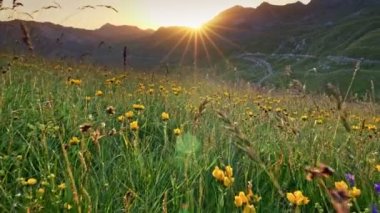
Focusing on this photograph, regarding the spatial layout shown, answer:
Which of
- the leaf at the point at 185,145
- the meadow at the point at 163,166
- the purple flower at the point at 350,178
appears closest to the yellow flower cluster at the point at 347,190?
the meadow at the point at 163,166

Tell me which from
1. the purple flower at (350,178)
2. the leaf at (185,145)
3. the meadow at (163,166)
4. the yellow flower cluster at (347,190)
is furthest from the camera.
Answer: the leaf at (185,145)

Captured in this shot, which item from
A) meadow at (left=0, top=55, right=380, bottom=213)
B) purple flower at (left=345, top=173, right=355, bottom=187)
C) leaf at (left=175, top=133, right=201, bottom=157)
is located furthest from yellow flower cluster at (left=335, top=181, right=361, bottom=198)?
leaf at (left=175, top=133, right=201, bottom=157)

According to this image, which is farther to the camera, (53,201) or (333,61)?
(333,61)

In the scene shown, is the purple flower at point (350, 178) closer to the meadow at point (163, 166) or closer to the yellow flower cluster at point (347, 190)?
the meadow at point (163, 166)

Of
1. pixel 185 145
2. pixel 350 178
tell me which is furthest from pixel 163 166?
pixel 350 178

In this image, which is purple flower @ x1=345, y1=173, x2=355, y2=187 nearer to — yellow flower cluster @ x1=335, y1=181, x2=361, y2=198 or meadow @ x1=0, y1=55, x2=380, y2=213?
meadow @ x1=0, y1=55, x2=380, y2=213

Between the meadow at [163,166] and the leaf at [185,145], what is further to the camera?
the leaf at [185,145]

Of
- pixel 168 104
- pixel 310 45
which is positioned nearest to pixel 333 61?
pixel 310 45

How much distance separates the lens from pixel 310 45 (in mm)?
135750

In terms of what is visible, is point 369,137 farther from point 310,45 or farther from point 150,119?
point 310,45

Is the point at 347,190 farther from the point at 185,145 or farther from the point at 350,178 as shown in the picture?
the point at 185,145

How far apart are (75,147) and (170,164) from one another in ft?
2.63

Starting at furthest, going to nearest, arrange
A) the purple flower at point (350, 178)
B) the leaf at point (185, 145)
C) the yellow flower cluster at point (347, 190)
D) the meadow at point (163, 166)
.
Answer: the leaf at point (185, 145) → the purple flower at point (350, 178) → the meadow at point (163, 166) → the yellow flower cluster at point (347, 190)

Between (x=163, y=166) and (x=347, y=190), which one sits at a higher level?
(x=347, y=190)
